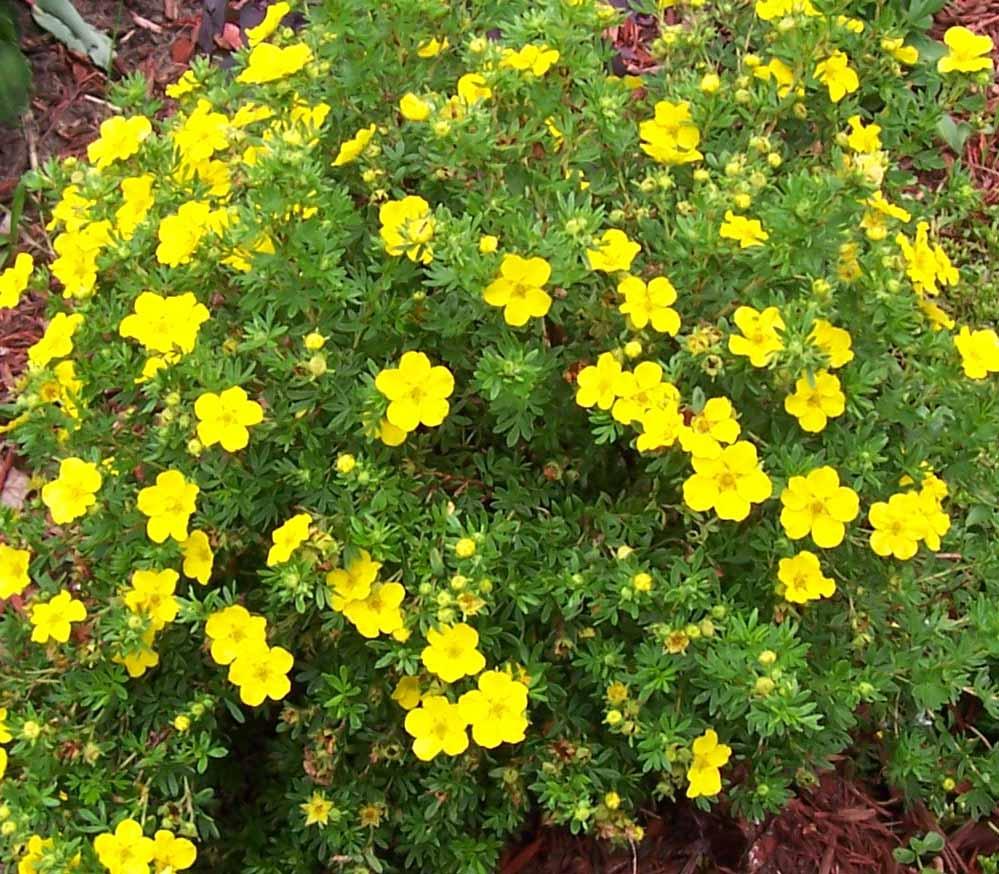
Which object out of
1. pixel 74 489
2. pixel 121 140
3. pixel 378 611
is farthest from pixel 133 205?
pixel 378 611

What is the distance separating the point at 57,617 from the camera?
8.18ft

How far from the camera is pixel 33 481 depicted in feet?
9.18

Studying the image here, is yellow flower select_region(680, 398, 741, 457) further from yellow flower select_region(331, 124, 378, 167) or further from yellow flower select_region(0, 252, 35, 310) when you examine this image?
yellow flower select_region(0, 252, 35, 310)

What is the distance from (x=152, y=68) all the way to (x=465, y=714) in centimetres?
321

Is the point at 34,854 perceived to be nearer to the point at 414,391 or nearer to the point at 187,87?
the point at 414,391

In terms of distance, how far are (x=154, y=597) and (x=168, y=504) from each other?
0.64 ft

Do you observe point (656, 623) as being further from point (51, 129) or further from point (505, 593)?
point (51, 129)

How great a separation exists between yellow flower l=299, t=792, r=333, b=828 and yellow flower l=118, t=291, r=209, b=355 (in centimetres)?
102

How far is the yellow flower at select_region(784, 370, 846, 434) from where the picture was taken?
246 centimetres

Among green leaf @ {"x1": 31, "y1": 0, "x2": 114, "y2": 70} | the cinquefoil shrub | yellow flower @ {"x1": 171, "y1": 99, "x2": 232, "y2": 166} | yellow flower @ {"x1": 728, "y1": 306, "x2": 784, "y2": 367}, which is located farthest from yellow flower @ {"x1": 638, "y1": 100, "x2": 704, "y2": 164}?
green leaf @ {"x1": 31, "y1": 0, "x2": 114, "y2": 70}

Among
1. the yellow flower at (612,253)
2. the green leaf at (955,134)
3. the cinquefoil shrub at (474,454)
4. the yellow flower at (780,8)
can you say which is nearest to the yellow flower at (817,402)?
the cinquefoil shrub at (474,454)

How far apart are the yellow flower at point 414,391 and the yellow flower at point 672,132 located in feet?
2.63

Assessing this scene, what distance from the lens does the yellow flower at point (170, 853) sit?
233cm

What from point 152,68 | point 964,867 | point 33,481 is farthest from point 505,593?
point 152,68
